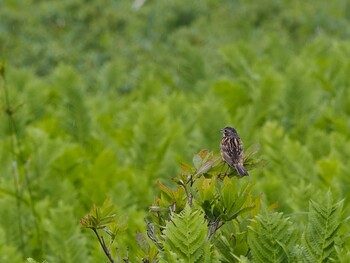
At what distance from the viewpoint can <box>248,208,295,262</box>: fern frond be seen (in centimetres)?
166

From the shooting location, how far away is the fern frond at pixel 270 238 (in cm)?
166

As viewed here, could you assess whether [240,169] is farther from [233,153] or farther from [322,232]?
[322,232]

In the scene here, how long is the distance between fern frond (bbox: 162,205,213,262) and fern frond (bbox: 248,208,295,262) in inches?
5.0

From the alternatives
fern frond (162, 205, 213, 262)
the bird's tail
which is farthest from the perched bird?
fern frond (162, 205, 213, 262)

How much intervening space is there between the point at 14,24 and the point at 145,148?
5.57 m

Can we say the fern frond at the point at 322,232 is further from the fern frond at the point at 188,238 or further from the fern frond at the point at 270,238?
the fern frond at the point at 188,238

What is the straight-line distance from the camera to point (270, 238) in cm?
165

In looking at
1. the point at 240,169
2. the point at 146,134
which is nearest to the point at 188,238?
the point at 240,169

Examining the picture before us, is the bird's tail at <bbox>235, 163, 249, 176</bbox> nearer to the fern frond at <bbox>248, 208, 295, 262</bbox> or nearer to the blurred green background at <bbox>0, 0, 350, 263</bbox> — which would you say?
the fern frond at <bbox>248, 208, 295, 262</bbox>

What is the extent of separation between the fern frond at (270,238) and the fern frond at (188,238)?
126 millimetres

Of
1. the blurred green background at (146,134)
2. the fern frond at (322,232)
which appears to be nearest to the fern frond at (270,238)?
the fern frond at (322,232)

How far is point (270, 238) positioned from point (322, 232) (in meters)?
0.10

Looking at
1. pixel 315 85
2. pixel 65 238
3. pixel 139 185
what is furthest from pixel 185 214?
pixel 315 85

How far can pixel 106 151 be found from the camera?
322 centimetres
